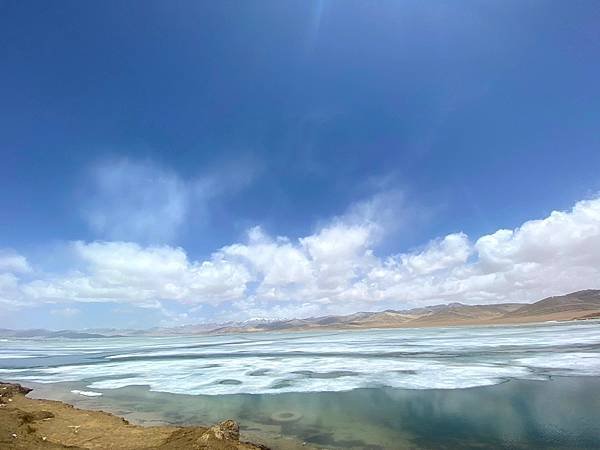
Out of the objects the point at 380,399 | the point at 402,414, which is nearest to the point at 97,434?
the point at 402,414

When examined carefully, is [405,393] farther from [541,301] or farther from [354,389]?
[541,301]

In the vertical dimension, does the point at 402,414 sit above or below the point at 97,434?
below

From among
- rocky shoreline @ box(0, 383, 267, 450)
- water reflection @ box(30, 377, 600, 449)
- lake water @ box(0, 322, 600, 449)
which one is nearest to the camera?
rocky shoreline @ box(0, 383, 267, 450)

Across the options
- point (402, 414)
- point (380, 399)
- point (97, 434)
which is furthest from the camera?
point (380, 399)

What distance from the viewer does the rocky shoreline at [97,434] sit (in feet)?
33.6

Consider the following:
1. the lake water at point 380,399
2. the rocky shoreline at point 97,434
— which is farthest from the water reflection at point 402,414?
the rocky shoreline at point 97,434

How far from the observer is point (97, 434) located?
1238 centimetres

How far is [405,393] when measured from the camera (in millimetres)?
18516

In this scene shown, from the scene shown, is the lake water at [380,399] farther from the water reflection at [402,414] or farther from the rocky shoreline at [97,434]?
the rocky shoreline at [97,434]

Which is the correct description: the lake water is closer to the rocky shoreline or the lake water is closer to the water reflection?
the water reflection

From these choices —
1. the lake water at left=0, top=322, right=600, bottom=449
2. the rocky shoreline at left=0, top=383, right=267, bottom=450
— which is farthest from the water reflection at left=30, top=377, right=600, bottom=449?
the rocky shoreline at left=0, top=383, right=267, bottom=450

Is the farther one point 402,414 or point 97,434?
point 402,414

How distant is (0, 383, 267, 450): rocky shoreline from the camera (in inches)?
404

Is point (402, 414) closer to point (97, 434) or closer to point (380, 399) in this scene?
point (380, 399)
